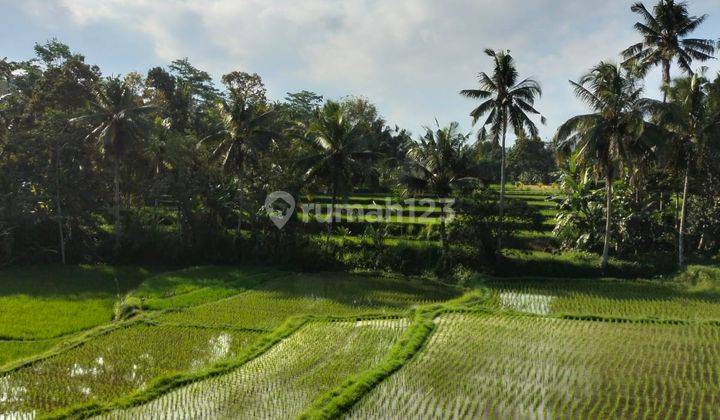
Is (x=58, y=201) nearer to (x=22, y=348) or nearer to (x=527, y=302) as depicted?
Answer: (x=22, y=348)

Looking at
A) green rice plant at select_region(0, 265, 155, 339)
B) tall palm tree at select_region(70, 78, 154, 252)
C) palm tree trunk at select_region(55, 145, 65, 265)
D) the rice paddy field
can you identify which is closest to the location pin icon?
the rice paddy field

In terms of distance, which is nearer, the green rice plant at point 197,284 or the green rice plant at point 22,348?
the green rice plant at point 22,348

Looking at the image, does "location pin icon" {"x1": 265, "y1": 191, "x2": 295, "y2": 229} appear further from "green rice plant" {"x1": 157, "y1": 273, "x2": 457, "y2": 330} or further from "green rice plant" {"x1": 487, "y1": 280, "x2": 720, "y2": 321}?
"green rice plant" {"x1": 487, "y1": 280, "x2": 720, "y2": 321}

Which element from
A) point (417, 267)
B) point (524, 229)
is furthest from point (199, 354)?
point (524, 229)

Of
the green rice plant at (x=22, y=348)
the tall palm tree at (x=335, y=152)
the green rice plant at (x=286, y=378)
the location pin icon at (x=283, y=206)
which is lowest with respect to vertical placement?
the green rice plant at (x=22, y=348)

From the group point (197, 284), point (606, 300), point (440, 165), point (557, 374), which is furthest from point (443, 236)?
point (557, 374)

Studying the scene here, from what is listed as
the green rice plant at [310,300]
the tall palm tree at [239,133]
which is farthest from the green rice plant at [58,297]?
the tall palm tree at [239,133]

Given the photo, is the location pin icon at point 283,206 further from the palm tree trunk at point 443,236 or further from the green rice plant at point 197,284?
the palm tree trunk at point 443,236
